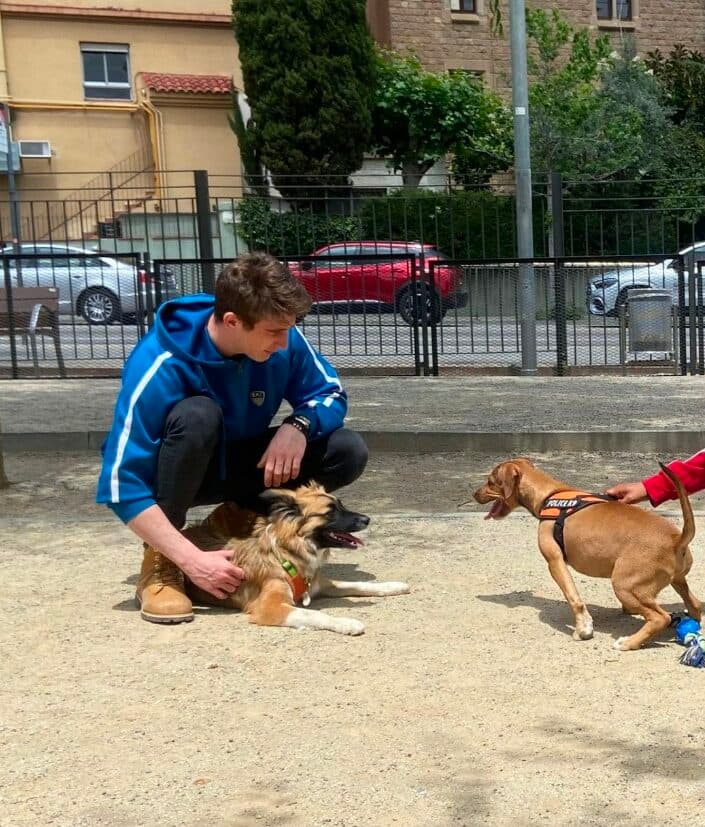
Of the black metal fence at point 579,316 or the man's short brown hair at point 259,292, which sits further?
the black metal fence at point 579,316

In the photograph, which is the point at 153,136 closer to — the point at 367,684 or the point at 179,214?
the point at 179,214

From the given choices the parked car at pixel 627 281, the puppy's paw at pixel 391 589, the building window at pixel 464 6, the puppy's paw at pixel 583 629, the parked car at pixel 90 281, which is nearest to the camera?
the puppy's paw at pixel 583 629

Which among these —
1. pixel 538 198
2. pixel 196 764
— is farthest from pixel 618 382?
pixel 196 764

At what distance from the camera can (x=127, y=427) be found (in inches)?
153

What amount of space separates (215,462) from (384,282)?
8124mm

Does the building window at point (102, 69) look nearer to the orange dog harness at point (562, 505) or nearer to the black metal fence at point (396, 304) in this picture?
the black metal fence at point (396, 304)

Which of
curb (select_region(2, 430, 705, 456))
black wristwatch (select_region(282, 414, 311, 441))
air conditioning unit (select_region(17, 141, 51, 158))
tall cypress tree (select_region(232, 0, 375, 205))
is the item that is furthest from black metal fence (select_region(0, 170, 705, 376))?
air conditioning unit (select_region(17, 141, 51, 158))

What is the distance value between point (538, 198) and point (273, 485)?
40.3ft

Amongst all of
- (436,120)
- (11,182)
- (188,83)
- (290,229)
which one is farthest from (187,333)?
(188,83)

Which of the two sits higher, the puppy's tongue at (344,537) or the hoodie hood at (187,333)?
the hoodie hood at (187,333)

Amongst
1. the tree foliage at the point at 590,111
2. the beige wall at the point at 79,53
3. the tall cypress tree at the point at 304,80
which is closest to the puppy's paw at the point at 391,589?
the tall cypress tree at the point at 304,80

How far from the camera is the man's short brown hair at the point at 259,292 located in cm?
378

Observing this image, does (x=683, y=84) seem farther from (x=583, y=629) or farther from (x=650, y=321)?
(x=583, y=629)

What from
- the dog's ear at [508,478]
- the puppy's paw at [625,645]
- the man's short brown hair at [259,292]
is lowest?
the puppy's paw at [625,645]
